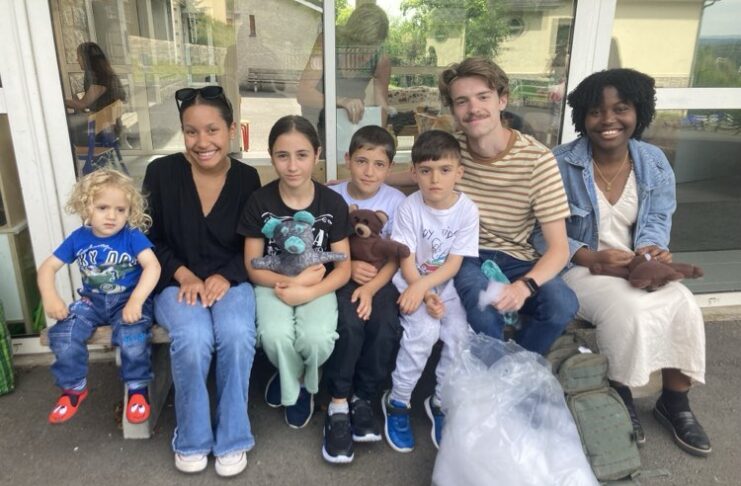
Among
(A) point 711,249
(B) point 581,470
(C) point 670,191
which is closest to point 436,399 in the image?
(B) point 581,470

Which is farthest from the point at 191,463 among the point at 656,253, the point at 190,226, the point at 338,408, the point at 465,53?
the point at 465,53

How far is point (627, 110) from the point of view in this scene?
232 cm

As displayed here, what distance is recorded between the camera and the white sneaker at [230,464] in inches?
78.0

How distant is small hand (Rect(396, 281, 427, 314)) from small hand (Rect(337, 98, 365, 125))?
129 centimetres

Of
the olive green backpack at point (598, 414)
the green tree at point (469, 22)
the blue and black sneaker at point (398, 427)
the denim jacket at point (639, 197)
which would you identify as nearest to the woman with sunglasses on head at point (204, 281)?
the blue and black sneaker at point (398, 427)

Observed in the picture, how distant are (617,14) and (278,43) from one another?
82.7 inches

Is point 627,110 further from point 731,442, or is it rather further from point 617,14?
point 731,442

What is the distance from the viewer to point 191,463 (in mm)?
1990

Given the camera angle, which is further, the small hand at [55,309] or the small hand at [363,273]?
the small hand at [363,273]

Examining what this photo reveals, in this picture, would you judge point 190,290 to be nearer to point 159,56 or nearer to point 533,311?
point 533,311

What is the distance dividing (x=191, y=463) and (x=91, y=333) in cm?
63

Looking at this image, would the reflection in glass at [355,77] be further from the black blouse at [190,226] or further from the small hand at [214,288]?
the small hand at [214,288]

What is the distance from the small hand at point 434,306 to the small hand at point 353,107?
52.2 inches

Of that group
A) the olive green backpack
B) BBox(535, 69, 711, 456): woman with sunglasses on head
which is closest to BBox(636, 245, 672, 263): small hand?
BBox(535, 69, 711, 456): woman with sunglasses on head
